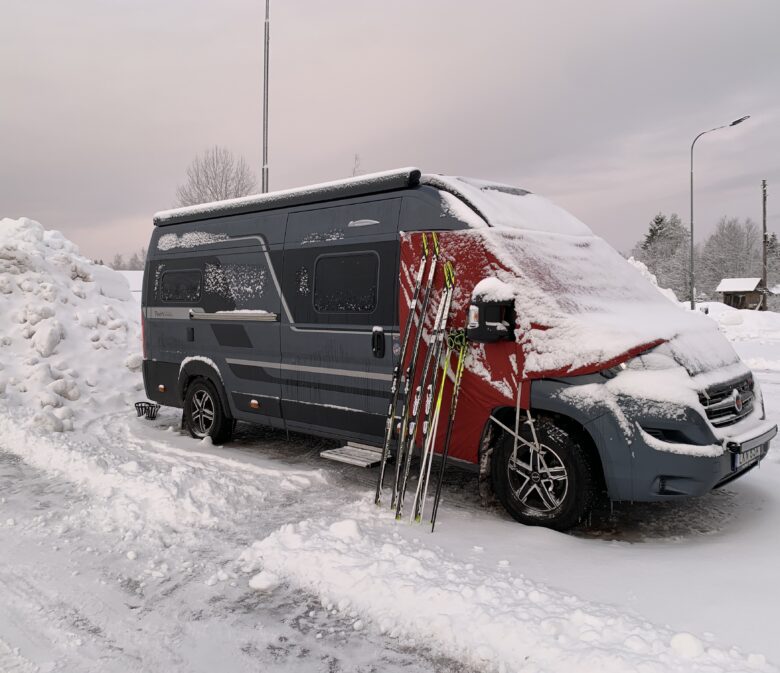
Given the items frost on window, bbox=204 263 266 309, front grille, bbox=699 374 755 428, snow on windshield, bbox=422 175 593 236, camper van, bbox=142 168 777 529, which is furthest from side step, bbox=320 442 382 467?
front grille, bbox=699 374 755 428

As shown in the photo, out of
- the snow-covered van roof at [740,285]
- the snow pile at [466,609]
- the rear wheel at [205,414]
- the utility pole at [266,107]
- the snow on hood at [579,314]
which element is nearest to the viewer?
the snow pile at [466,609]

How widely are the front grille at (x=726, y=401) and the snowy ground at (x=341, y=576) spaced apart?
30.7 inches

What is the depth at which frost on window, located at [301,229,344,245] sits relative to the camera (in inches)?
206

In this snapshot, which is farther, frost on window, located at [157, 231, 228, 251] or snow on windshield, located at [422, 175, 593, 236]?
frost on window, located at [157, 231, 228, 251]

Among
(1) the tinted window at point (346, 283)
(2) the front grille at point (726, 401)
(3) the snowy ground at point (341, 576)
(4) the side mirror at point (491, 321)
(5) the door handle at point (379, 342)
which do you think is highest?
(1) the tinted window at point (346, 283)

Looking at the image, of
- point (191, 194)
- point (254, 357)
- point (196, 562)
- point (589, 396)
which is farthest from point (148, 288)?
point (191, 194)

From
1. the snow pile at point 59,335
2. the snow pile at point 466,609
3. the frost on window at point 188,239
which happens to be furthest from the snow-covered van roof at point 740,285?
the snow pile at point 466,609

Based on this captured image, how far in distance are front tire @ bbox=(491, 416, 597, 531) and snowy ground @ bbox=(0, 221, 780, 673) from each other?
15 cm

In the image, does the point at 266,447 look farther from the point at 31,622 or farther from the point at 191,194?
the point at 191,194

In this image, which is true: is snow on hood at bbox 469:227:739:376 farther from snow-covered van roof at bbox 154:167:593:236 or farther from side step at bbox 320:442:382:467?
side step at bbox 320:442:382:467

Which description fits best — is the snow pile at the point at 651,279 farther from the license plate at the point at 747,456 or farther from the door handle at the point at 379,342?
the door handle at the point at 379,342

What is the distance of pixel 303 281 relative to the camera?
217 inches

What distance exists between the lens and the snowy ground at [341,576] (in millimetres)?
2693

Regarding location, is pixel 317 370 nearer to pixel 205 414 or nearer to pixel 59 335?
pixel 205 414
